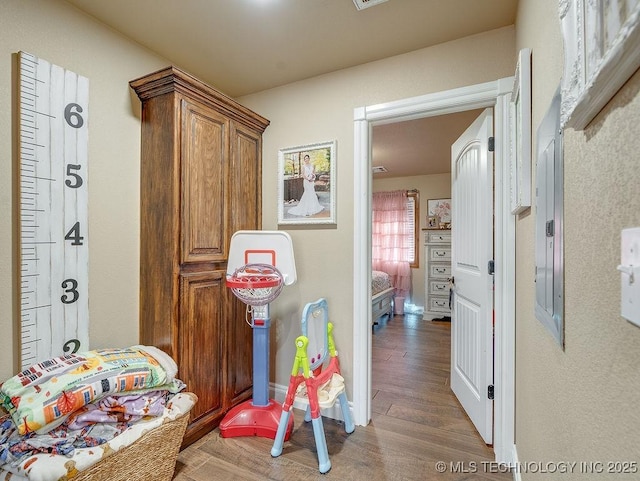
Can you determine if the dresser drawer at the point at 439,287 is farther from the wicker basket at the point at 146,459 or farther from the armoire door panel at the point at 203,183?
the wicker basket at the point at 146,459

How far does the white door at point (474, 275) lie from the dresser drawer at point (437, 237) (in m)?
3.00

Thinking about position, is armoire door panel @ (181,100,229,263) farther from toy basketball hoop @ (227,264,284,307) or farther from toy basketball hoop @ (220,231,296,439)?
toy basketball hoop @ (227,264,284,307)

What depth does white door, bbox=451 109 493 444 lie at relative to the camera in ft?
6.70

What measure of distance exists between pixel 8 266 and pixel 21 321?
0.27 meters

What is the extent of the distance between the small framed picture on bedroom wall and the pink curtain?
0.41m

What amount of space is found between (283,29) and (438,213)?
483 centimetres

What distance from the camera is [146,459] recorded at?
156cm

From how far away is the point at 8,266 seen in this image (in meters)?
1.55

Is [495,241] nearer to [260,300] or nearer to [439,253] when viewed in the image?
[260,300]

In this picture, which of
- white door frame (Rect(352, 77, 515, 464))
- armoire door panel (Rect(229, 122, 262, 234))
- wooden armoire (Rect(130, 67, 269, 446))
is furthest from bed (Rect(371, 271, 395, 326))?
wooden armoire (Rect(130, 67, 269, 446))

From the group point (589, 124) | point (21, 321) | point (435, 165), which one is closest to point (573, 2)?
point (589, 124)

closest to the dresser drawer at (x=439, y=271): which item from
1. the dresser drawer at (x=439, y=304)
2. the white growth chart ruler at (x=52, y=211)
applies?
the dresser drawer at (x=439, y=304)

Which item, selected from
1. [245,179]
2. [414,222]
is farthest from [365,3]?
[414,222]

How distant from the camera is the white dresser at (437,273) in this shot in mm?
5512
